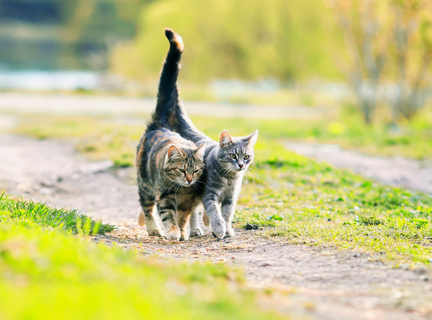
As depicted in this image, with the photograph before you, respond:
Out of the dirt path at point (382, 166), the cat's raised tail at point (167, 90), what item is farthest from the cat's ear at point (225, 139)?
the dirt path at point (382, 166)

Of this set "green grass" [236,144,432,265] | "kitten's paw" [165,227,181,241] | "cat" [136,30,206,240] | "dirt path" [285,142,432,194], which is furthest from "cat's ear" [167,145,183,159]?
"dirt path" [285,142,432,194]

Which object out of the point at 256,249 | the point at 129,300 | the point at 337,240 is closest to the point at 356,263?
the point at 337,240

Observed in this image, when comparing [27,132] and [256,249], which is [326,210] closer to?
[256,249]

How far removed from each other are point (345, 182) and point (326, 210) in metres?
1.72

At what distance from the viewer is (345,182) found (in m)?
7.80

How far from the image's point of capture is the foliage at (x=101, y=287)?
2328 mm

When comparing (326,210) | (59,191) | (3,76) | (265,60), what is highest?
(265,60)

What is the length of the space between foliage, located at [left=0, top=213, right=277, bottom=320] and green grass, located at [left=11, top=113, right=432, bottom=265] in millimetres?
1752

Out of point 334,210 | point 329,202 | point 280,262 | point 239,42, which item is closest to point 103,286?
point 280,262

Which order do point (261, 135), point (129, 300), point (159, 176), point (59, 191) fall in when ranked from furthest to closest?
point (261, 135) → point (59, 191) → point (159, 176) → point (129, 300)

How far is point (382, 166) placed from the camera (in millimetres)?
9758

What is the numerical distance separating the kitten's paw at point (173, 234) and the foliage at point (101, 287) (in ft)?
5.48

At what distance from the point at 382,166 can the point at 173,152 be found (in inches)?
241

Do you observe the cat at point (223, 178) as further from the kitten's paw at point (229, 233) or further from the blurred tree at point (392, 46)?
the blurred tree at point (392, 46)
